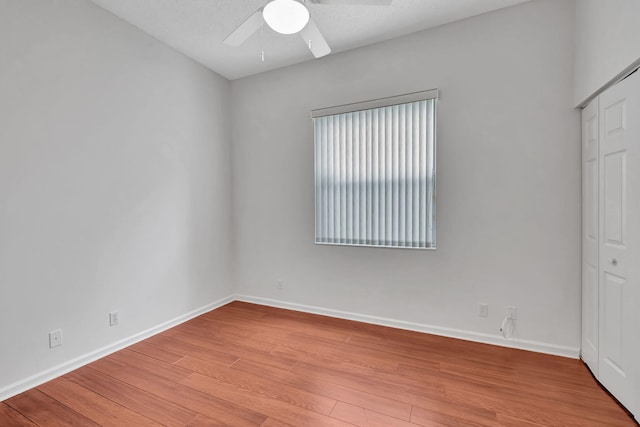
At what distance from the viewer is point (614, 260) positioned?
1855 mm

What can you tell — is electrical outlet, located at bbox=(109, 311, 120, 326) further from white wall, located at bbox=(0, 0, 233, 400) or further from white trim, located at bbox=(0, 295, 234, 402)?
white trim, located at bbox=(0, 295, 234, 402)

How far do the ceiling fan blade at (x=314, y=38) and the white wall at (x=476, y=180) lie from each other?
1.21 meters

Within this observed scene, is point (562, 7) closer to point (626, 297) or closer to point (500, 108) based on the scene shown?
point (500, 108)

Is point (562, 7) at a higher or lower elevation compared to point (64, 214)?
higher

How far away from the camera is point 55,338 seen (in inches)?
85.6

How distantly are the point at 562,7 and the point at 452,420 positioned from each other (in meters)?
3.10

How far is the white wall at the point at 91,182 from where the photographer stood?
1984 mm

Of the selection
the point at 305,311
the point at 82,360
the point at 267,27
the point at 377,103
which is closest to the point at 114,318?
the point at 82,360

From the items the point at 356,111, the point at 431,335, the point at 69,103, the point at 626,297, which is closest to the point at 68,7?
the point at 69,103

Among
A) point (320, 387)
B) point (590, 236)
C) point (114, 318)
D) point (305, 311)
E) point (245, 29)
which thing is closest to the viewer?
point (245, 29)

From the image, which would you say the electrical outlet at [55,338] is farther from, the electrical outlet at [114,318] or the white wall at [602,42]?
the white wall at [602,42]

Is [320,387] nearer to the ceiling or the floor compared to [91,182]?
nearer to the floor

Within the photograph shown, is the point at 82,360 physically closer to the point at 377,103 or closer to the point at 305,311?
the point at 305,311

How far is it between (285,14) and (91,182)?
2080mm
